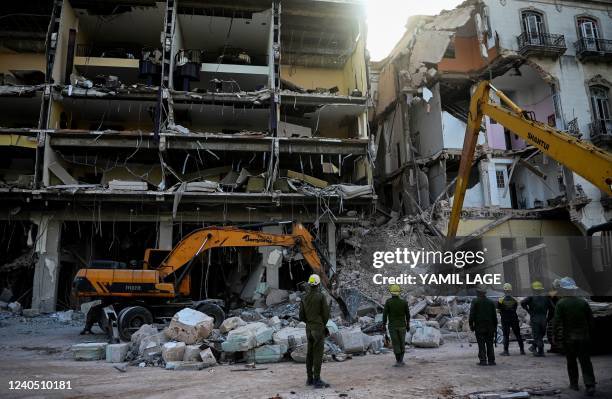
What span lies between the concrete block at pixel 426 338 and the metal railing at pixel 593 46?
2015 cm

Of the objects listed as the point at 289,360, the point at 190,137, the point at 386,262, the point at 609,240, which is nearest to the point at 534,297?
the point at 609,240

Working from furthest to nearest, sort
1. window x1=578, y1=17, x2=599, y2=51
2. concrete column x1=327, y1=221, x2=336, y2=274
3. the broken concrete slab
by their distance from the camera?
window x1=578, y1=17, x2=599, y2=51, concrete column x1=327, y1=221, x2=336, y2=274, the broken concrete slab

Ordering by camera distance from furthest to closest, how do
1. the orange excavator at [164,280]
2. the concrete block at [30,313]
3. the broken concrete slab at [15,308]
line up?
1. the broken concrete slab at [15,308]
2. the concrete block at [30,313]
3. the orange excavator at [164,280]

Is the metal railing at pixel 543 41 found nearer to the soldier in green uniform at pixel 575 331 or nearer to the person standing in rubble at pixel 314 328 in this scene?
the soldier in green uniform at pixel 575 331

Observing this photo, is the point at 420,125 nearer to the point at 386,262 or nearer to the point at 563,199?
the point at 563,199

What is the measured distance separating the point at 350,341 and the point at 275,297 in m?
7.77

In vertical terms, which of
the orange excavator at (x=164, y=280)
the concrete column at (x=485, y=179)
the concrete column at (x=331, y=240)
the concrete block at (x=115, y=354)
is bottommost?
the concrete block at (x=115, y=354)

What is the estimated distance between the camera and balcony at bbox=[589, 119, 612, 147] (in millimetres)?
21141

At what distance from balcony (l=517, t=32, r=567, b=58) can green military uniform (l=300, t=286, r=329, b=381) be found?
68.2 ft

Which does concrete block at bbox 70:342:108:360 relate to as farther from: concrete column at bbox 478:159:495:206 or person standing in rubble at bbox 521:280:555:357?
concrete column at bbox 478:159:495:206

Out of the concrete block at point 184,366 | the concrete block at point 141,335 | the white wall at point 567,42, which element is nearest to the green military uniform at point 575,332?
the concrete block at point 184,366

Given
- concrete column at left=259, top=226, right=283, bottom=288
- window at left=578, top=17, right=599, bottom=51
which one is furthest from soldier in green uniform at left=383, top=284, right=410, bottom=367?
window at left=578, top=17, right=599, bottom=51

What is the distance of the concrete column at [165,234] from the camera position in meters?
17.8

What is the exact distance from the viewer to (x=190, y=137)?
17.7 metres
